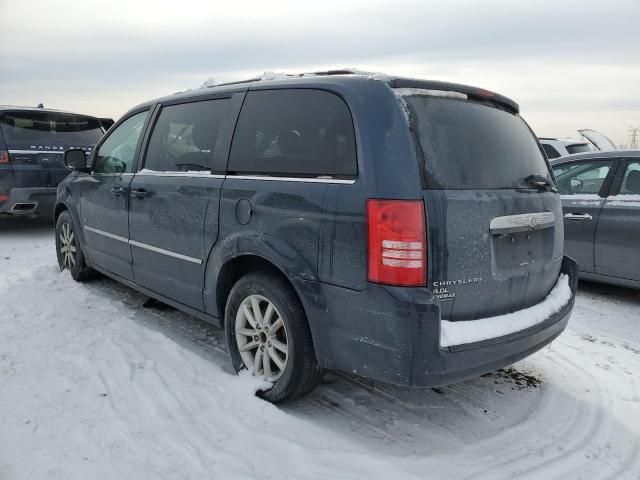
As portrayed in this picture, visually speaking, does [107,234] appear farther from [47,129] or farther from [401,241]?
[47,129]

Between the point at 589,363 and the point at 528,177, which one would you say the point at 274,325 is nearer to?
the point at 528,177

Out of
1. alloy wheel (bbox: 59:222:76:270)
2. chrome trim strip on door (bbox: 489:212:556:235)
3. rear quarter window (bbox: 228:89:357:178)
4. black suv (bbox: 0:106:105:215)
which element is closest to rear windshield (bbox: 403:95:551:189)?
chrome trim strip on door (bbox: 489:212:556:235)

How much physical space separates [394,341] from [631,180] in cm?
394

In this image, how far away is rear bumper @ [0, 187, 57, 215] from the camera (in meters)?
7.26

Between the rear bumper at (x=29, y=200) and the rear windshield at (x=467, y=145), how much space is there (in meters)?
6.58

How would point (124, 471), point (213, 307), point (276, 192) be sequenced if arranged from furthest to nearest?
point (213, 307) → point (276, 192) → point (124, 471)

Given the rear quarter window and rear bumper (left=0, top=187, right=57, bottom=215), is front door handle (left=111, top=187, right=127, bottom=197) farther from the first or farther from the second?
rear bumper (left=0, top=187, right=57, bottom=215)

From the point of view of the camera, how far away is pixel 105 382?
3098 millimetres

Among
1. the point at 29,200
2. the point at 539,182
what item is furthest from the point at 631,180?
the point at 29,200

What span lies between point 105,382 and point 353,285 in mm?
1685

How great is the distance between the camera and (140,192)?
12.7ft

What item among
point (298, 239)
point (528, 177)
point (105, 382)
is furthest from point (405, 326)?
point (105, 382)

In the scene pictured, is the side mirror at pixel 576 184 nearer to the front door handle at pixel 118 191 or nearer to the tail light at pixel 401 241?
the tail light at pixel 401 241

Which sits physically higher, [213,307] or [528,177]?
[528,177]
